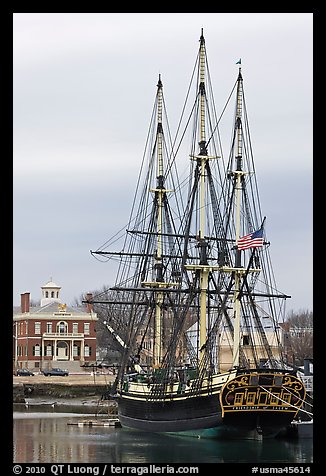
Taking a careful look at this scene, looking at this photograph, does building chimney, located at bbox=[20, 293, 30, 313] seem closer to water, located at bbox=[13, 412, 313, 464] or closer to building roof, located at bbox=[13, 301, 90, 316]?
building roof, located at bbox=[13, 301, 90, 316]

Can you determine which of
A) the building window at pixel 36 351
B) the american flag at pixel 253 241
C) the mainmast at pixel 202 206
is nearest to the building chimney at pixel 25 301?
the building window at pixel 36 351

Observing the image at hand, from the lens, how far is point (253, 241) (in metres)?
44.8

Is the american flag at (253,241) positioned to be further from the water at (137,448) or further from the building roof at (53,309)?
the building roof at (53,309)

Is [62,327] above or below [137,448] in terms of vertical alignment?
above

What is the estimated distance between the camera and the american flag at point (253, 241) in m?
44.4

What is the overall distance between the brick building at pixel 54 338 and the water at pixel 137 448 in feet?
209

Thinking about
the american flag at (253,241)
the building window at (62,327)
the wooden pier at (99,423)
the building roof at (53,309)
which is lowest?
the wooden pier at (99,423)

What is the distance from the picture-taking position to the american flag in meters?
44.4

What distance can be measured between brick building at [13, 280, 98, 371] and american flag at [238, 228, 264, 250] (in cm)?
7126

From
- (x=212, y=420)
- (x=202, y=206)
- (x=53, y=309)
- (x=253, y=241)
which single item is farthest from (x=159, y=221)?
(x=53, y=309)

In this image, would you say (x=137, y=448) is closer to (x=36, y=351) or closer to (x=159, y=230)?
(x=159, y=230)

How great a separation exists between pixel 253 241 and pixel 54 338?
76.4 meters

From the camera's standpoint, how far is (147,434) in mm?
52281
